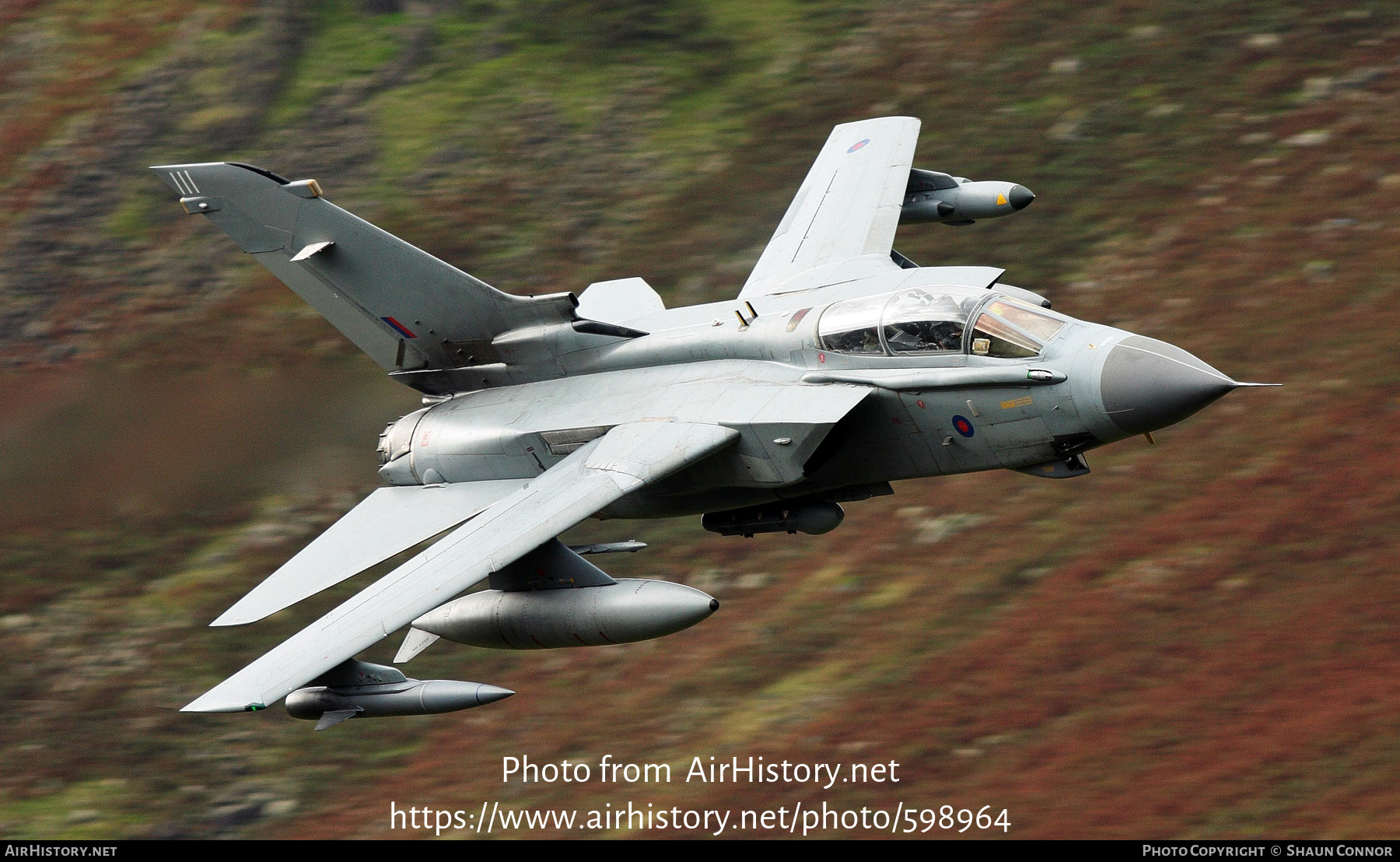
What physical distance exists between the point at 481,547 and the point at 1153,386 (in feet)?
24.3

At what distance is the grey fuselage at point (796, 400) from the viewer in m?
17.0

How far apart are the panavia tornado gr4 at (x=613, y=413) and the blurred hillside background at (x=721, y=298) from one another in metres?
5.78

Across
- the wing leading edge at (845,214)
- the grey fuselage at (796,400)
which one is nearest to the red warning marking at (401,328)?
the grey fuselage at (796,400)

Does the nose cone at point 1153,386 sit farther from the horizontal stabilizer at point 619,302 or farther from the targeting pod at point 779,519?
the horizontal stabilizer at point 619,302

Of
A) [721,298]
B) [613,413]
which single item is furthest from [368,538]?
[721,298]

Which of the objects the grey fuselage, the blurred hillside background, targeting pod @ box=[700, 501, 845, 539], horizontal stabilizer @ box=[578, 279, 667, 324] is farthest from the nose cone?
horizontal stabilizer @ box=[578, 279, 667, 324]

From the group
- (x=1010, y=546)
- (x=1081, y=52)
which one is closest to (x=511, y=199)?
(x=1081, y=52)

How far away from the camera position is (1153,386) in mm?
16641

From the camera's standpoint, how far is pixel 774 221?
3247 centimetres

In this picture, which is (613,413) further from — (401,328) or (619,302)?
(619,302)

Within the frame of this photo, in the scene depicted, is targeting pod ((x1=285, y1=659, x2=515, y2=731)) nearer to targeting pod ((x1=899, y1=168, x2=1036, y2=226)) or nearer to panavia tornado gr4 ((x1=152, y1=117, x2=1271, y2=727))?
panavia tornado gr4 ((x1=152, y1=117, x2=1271, y2=727))

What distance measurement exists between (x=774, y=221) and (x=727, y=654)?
A: 1040 cm
